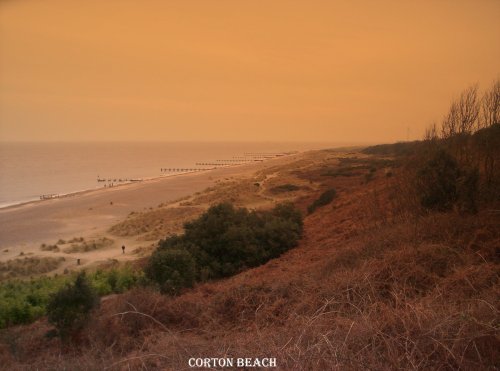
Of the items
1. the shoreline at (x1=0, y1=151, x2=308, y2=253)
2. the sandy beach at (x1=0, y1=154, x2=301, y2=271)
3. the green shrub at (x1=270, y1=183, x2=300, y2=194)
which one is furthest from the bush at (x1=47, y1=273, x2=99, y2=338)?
the green shrub at (x1=270, y1=183, x2=300, y2=194)

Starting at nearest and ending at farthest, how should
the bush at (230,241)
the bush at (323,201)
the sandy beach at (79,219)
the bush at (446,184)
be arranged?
the bush at (446,184) < the bush at (230,241) < the sandy beach at (79,219) < the bush at (323,201)

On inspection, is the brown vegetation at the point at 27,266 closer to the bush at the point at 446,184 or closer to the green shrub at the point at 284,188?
the bush at the point at 446,184

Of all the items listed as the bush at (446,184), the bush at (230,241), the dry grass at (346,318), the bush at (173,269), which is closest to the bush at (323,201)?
the bush at (230,241)

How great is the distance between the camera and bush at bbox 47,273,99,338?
6.79m

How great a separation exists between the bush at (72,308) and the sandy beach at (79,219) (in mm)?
13215

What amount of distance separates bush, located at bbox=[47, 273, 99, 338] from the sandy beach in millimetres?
13215

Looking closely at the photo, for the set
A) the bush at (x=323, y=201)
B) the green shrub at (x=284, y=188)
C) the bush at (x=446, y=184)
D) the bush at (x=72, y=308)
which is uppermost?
the bush at (x=446, y=184)

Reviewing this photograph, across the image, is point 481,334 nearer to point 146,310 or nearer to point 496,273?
point 496,273

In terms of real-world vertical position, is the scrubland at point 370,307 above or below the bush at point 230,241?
above

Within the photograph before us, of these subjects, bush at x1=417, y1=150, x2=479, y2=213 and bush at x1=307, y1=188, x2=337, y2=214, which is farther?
bush at x1=307, y1=188, x2=337, y2=214

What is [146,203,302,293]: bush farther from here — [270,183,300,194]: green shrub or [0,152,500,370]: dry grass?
[270,183,300,194]: green shrub

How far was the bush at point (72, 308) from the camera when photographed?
6785 millimetres

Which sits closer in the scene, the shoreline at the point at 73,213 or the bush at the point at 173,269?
the bush at the point at 173,269

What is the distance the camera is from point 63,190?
56.5 meters
